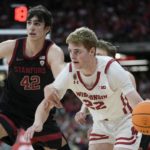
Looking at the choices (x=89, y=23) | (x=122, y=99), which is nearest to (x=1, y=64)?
(x=122, y=99)

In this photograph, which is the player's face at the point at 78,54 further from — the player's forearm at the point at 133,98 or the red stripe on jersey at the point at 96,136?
the red stripe on jersey at the point at 96,136

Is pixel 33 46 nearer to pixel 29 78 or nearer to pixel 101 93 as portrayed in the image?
pixel 29 78

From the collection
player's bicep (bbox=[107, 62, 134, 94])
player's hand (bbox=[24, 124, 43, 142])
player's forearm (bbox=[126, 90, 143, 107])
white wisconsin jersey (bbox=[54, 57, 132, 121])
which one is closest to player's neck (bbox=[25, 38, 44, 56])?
white wisconsin jersey (bbox=[54, 57, 132, 121])

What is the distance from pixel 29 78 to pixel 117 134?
1155 millimetres

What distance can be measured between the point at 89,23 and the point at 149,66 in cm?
663

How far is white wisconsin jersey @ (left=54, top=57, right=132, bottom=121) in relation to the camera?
15.4 ft

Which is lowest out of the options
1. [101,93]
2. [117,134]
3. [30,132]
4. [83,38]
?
[117,134]

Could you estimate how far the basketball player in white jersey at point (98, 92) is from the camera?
452 centimetres

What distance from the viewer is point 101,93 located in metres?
4.75

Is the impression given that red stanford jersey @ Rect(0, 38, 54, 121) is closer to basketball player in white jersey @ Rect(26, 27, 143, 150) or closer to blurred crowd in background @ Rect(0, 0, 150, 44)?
basketball player in white jersey @ Rect(26, 27, 143, 150)

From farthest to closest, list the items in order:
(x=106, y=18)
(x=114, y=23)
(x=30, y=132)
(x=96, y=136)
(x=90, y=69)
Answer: (x=106, y=18), (x=114, y=23), (x=96, y=136), (x=90, y=69), (x=30, y=132)

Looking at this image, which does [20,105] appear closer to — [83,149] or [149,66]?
[83,149]

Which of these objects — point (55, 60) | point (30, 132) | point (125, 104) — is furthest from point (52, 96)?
point (55, 60)

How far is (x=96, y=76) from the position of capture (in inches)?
185
